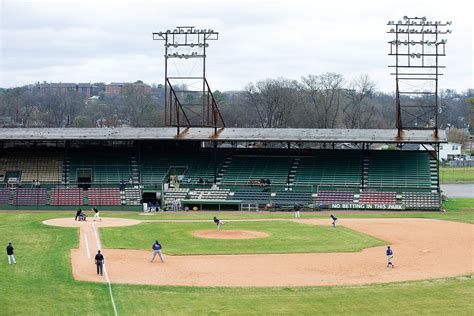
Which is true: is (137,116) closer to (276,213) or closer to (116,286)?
(276,213)

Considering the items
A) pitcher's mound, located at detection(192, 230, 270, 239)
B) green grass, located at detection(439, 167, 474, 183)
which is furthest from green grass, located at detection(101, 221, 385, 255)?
green grass, located at detection(439, 167, 474, 183)

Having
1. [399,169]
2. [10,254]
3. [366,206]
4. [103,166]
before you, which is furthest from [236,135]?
[10,254]

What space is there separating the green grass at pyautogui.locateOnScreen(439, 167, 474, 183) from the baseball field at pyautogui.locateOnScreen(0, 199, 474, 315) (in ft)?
141

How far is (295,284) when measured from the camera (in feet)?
108

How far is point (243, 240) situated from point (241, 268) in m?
9.98

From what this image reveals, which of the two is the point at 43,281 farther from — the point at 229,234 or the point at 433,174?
the point at 433,174

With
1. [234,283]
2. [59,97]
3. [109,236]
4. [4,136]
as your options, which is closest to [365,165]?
[109,236]

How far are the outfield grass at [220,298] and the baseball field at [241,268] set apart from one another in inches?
1.8

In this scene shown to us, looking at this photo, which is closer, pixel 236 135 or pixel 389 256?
pixel 389 256

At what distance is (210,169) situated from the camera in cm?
7438

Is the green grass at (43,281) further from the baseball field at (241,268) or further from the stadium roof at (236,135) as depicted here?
the stadium roof at (236,135)

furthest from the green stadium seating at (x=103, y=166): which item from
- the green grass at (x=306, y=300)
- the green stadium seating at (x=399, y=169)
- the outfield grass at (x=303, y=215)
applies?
the green grass at (x=306, y=300)

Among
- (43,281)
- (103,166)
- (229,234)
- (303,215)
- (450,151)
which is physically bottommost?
(43,281)

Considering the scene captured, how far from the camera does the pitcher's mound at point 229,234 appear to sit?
Result: 48844 millimetres
